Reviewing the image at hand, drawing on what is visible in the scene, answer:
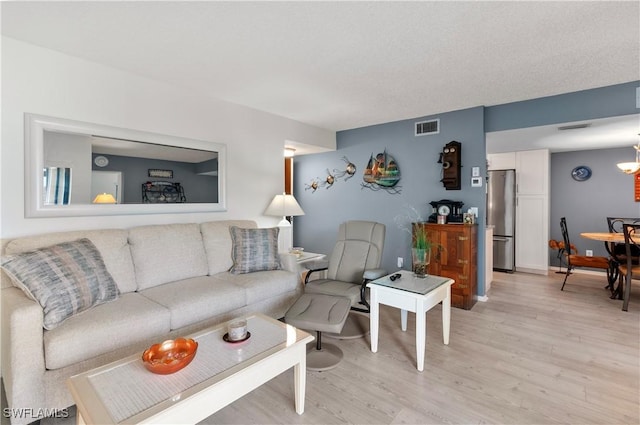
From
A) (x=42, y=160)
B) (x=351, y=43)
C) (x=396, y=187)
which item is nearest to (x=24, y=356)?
(x=42, y=160)

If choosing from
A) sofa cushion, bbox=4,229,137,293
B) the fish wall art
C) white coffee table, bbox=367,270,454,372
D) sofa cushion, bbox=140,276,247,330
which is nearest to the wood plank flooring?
white coffee table, bbox=367,270,454,372

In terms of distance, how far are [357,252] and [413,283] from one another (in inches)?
28.8

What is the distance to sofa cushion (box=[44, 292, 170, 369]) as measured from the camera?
170 centimetres

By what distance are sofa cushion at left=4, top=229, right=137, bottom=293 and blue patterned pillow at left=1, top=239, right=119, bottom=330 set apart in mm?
122

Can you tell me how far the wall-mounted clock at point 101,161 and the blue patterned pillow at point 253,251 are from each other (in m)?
1.24

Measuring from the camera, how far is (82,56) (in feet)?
8.20

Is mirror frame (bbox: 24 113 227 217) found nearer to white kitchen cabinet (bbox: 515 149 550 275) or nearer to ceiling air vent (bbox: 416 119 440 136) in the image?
ceiling air vent (bbox: 416 119 440 136)

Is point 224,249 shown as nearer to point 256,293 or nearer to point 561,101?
point 256,293

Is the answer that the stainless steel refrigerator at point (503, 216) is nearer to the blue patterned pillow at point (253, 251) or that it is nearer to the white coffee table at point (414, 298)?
the white coffee table at point (414, 298)

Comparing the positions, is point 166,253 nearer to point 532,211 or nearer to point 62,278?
point 62,278

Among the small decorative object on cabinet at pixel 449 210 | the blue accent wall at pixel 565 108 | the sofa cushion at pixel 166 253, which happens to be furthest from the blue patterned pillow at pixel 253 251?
the blue accent wall at pixel 565 108

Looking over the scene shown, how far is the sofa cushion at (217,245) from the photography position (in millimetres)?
3021

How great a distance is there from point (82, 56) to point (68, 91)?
307mm

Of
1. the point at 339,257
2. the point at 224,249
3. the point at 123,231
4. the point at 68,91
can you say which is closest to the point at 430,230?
the point at 339,257
